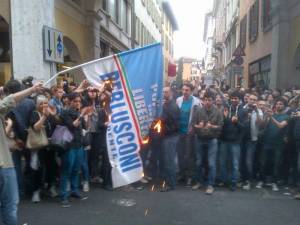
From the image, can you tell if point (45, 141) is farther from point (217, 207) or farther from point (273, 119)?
point (273, 119)

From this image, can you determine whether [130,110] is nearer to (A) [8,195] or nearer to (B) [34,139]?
(B) [34,139]

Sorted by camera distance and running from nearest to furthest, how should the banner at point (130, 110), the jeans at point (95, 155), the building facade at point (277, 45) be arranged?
the banner at point (130, 110) < the jeans at point (95, 155) < the building facade at point (277, 45)

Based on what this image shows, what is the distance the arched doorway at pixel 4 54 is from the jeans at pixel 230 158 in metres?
7.45

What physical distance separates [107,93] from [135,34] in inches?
961

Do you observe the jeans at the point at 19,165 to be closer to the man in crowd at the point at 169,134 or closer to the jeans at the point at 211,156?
the man in crowd at the point at 169,134

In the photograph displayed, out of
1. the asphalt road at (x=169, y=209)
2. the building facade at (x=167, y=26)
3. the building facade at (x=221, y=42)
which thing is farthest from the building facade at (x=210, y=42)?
the asphalt road at (x=169, y=209)

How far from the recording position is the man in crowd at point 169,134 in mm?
7668

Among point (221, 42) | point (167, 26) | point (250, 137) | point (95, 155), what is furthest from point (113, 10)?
point (167, 26)

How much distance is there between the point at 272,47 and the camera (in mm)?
15945

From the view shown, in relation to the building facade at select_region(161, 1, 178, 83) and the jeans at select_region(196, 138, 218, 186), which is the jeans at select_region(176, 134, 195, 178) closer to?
the jeans at select_region(196, 138, 218, 186)

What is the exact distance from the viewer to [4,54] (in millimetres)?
13320

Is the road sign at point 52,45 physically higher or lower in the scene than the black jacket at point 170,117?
higher

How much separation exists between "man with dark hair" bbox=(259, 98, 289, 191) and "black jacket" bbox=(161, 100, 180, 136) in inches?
71.4

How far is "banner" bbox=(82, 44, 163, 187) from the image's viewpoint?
23.2ft
